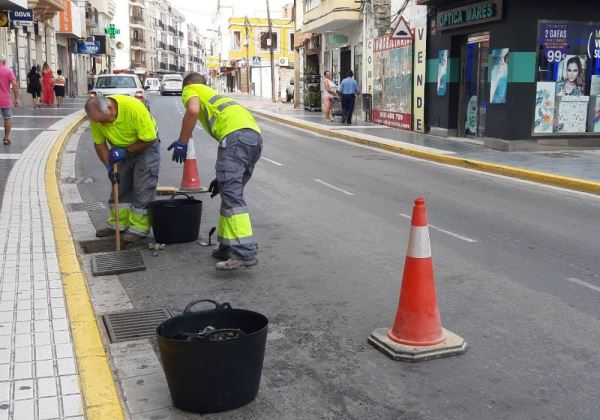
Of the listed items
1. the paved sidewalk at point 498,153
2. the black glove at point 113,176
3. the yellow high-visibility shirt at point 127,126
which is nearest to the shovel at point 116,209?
the black glove at point 113,176

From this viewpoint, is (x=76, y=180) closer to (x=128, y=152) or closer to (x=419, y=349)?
(x=128, y=152)

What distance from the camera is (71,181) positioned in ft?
36.2

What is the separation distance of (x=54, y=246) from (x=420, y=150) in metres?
10.8

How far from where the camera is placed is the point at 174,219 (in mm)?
6613

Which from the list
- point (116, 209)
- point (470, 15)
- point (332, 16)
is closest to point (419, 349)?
point (116, 209)

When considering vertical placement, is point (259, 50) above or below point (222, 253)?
above

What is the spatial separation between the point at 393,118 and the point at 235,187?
58.3 feet

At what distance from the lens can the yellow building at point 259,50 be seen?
208 feet

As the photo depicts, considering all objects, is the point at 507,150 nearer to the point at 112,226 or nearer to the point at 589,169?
the point at 589,169

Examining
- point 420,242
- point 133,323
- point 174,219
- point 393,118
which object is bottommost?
point 133,323

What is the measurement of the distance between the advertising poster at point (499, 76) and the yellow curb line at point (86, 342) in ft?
38.5

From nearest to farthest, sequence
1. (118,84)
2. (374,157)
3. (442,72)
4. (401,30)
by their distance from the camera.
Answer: (374,157) < (401,30) < (442,72) < (118,84)

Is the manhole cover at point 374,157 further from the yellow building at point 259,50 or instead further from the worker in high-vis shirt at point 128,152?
the yellow building at point 259,50

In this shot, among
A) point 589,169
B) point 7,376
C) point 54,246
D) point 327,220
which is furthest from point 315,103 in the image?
point 7,376
